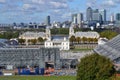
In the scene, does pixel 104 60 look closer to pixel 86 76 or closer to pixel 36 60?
pixel 86 76

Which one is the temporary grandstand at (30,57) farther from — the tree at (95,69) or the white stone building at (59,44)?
the white stone building at (59,44)

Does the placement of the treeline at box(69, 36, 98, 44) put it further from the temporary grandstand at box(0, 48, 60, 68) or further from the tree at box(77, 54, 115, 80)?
the tree at box(77, 54, 115, 80)

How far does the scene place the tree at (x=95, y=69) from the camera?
24.0 metres

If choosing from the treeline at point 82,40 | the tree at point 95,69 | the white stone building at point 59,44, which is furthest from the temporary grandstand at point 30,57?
the treeline at point 82,40

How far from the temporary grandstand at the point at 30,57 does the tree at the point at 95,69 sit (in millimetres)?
15881

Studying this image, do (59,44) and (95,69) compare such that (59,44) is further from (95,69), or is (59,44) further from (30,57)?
(95,69)

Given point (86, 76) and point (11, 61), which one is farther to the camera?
point (11, 61)

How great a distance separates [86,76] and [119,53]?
729 centimetres

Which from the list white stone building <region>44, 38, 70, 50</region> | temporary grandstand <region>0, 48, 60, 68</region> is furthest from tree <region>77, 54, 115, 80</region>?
white stone building <region>44, 38, 70, 50</region>

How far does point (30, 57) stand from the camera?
41.9 m

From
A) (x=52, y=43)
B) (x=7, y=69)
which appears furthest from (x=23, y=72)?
(x=52, y=43)

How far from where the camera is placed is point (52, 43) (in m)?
71.1

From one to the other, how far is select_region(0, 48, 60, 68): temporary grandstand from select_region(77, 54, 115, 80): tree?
1588 cm

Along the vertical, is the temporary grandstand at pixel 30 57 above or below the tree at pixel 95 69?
below
